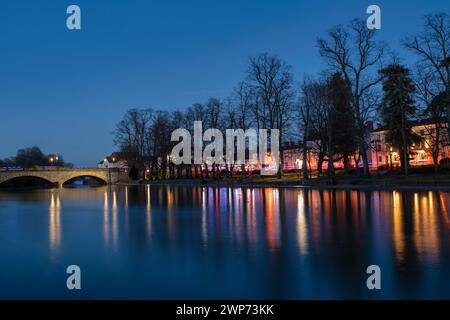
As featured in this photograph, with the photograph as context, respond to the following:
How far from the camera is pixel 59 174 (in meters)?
110

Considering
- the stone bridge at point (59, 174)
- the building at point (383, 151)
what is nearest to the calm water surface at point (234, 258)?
the building at point (383, 151)

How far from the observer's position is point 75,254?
39.3ft

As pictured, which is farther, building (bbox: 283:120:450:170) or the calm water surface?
building (bbox: 283:120:450:170)

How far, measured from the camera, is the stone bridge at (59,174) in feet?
330

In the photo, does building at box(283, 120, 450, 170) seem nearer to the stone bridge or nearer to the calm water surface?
the stone bridge

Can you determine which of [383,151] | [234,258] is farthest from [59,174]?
[234,258]

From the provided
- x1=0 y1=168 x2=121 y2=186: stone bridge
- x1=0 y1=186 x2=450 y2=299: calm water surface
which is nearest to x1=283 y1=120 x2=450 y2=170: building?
x1=0 y1=168 x2=121 y2=186: stone bridge

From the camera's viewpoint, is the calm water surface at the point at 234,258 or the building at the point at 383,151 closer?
the calm water surface at the point at 234,258

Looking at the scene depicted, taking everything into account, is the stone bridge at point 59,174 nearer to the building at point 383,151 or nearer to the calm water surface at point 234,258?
the building at point 383,151

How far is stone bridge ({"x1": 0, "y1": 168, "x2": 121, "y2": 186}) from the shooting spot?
100 meters

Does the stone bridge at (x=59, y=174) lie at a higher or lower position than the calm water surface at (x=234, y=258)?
higher
